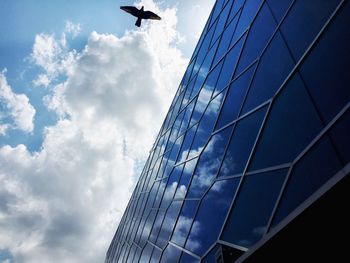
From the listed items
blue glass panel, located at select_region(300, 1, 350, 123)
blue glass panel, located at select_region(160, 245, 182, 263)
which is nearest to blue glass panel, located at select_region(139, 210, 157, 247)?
blue glass panel, located at select_region(160, 245, 182, 263)

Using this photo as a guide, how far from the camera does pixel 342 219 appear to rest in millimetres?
3539

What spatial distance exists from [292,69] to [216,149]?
353 centimetres

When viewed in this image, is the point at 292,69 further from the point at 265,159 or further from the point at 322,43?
the point at 265,159

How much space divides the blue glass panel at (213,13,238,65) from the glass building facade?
4.5 inches

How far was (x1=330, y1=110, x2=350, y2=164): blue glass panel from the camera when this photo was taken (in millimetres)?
3820

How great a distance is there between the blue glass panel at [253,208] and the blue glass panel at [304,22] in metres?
2.36

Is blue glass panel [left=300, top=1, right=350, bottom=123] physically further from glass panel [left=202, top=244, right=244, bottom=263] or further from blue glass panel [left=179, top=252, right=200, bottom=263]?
blue glass panel [left=179, top=252, right=200, bottom=263]

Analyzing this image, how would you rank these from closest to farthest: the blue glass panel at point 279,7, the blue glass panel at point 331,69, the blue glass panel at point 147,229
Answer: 1. the blue glass panel at point 331,69
2. the blue glass panel at point 279,7
3. the blue glass panel at point 147,229

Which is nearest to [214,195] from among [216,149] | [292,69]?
[216,149]

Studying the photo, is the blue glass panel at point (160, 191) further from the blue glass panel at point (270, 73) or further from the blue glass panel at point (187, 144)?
the blue glass panel at point (270, 73)

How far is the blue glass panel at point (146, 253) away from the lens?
12.2 metres

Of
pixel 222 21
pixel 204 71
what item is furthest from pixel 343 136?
pixel 222 21

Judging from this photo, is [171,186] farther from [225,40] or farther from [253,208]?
[253,208]

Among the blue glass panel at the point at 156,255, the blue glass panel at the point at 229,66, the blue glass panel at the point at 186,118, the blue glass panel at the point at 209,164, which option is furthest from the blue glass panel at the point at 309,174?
the blue glass panel at the point at 186,118
